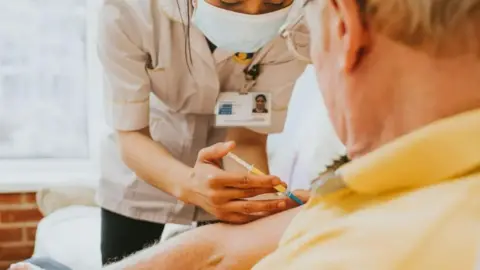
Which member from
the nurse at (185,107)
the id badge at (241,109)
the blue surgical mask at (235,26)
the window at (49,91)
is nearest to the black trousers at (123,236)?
the nurse at (185,107)

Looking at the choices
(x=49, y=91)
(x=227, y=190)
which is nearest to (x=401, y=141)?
(x=227, y=190)

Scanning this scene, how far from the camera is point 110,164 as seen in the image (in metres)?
1.73

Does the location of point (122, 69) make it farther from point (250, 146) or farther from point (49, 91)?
point (49, 91)

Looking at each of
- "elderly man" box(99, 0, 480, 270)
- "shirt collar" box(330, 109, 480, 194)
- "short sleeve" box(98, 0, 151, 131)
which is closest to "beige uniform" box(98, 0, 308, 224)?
"short sleeve" box(98, 0, 151, 131)

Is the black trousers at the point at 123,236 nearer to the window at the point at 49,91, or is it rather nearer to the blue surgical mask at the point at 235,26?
the blue surgical mask at the point at 235,26

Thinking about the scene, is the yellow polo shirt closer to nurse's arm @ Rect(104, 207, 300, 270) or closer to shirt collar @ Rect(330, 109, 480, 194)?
shirt collar @ Rect(330, 109, 480, 194)

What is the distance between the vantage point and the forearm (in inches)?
58.9

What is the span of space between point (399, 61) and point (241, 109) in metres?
0.95

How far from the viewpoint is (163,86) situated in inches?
60.2

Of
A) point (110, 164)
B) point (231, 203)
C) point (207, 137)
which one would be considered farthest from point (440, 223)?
point (110, 164)

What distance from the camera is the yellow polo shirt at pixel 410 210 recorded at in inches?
22.4

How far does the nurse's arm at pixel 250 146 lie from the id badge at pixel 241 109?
0.15ft

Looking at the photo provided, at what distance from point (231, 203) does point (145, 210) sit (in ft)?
1.21

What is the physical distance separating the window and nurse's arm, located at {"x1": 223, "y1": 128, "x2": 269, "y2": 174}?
3.66 ft
